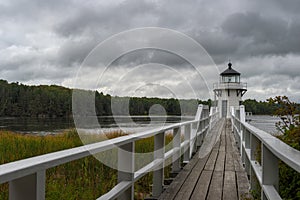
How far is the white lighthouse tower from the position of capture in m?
31.7

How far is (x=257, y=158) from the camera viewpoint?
4.06 meters

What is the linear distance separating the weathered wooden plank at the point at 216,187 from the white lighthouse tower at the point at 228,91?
86.1 feet

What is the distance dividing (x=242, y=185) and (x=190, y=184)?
728 mm

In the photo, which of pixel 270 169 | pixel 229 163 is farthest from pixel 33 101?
pixel 270 169

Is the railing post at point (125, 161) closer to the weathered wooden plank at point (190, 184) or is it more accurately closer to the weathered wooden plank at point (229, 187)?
the weathered wooden plank at point (190, 184)

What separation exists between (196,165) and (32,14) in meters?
15.1

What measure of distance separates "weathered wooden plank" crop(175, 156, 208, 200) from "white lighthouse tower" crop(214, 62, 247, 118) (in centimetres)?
2560

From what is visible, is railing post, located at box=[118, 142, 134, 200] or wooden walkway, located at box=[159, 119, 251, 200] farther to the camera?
wooden walkway, located at box=[159, 119, 251, 200]

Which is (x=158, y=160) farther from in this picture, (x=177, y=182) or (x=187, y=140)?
(x=187, y=140)

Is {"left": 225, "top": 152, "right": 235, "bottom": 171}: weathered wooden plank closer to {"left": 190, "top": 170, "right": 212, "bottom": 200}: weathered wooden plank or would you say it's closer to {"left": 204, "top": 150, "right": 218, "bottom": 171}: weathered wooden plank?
{"left": 204, "top": 150, "right": 218, "bottom": 171}: weathered wooden plank

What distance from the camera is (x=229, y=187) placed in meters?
4.84

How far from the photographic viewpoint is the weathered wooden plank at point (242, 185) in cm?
438

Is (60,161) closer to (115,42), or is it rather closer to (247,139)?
(247,139)

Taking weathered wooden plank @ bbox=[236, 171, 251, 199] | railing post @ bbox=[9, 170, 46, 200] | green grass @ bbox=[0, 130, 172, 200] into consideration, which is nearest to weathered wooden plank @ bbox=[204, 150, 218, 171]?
weathered wooden plank @ bbox=[236, 171, 251, 199]
